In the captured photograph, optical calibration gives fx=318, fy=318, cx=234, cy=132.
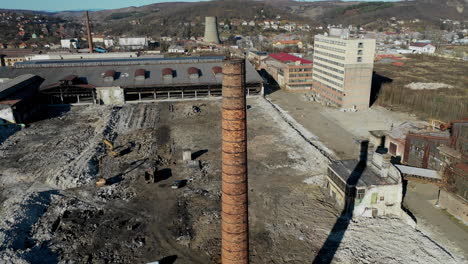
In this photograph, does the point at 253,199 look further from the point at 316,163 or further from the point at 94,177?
the point at 94,177

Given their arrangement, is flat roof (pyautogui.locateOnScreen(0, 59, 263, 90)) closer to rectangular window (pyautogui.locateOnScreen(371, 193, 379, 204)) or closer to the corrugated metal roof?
the corrugated metal roof

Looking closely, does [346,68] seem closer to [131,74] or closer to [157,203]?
[131,74]

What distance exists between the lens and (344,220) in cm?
2673


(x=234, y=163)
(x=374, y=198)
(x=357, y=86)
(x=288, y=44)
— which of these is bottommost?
(x=374, y=198)

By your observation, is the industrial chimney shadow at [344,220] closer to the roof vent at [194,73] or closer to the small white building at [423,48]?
the roof vent at [194,73]

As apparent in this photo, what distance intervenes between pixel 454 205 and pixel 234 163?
22903 millimetres

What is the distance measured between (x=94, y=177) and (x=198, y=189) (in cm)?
1133

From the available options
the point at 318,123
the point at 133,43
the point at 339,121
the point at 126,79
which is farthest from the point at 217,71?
the point at 133,43

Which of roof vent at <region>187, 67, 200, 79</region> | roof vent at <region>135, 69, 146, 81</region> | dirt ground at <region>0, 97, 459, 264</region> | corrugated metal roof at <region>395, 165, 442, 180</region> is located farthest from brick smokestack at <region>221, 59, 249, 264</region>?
roof vent at <region>135, 69, 146, 81</region>

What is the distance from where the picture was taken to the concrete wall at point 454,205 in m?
26.6

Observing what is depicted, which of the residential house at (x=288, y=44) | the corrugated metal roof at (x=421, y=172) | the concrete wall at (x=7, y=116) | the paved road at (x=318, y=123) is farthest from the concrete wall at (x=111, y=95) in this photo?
the residential house at (x=288, y=44)

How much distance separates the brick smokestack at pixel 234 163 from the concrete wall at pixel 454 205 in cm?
2079

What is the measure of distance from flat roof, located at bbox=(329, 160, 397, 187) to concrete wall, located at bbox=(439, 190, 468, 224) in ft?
18.3

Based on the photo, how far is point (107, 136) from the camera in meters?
44.5
